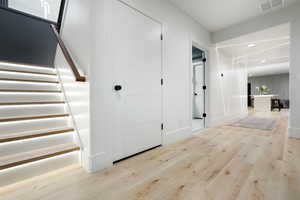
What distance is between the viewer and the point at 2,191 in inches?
47.9

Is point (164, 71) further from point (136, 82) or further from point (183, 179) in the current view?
point (183, 179)

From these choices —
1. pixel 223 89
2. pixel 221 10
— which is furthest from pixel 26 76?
pixel 223 89

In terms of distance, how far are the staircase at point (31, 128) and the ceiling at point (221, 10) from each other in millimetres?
2826

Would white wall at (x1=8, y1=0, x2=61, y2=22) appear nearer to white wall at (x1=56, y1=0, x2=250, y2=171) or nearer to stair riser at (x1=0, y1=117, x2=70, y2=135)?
white wall at (x1=56, y1=0, x2=250, y2=171)

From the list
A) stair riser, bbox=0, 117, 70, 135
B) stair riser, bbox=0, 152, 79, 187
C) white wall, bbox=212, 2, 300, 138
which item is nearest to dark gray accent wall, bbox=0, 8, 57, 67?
stair riser, bbox=0, 117, 70, 135

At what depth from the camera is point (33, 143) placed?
1593 mm

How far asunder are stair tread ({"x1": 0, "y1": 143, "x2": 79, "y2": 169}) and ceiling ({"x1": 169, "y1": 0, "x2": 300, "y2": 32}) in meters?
2.97

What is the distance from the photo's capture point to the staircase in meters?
1.40

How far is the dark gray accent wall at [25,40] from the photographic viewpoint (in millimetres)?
3088

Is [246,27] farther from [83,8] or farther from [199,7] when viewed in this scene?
[83,8]

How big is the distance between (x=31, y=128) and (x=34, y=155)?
1.65 ft

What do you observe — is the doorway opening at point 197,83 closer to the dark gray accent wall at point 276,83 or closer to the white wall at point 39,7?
the white wall at point 39,7

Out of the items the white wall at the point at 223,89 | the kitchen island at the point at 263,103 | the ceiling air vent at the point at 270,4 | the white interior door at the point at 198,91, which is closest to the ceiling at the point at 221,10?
the ceiling air vent at the point at 270,4

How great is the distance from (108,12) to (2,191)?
6.91ft
